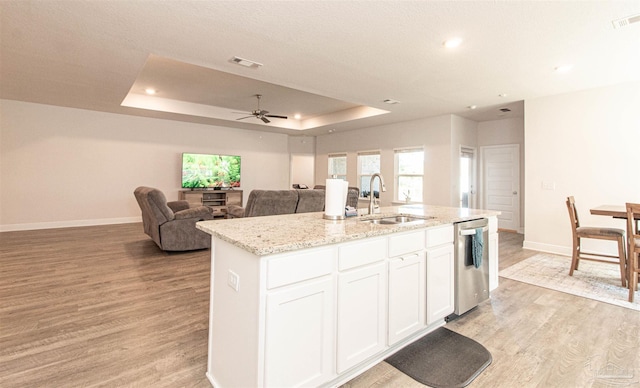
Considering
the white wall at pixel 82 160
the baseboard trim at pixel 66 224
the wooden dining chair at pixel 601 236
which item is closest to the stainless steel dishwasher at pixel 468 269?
the wooden dining chair at pixel 601 236

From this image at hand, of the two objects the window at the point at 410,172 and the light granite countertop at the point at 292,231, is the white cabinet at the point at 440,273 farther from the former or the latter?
the window at the point at 410,172

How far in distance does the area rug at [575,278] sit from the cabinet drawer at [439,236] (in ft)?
6.13

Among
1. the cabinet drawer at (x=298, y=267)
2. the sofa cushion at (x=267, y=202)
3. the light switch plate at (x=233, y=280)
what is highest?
the sofa cushion at (x=267, y=202)

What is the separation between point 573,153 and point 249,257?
556 centimetres

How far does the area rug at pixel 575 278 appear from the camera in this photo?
3.08 meters

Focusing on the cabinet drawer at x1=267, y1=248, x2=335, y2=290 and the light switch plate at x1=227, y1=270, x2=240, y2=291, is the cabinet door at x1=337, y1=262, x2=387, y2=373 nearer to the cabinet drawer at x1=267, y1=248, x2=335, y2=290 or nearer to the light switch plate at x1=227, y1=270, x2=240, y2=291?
the cabinet drawer at x1=267, y1=248, x2=335, y2=290

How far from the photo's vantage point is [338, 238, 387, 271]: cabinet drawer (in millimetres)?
1646

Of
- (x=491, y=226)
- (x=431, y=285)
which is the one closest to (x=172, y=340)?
(x=431, y=285)

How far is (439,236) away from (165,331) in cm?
226

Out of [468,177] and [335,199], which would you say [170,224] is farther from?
[468,177]

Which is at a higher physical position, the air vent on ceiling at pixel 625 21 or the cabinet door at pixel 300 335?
the air vent on ceiling at pixel 625 21

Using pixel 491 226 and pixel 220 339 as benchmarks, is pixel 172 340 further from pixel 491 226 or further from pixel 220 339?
pixel 491 226

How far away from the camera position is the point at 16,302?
2.70 meters

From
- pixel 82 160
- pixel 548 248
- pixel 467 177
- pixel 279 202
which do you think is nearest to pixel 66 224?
pixel 82 160
